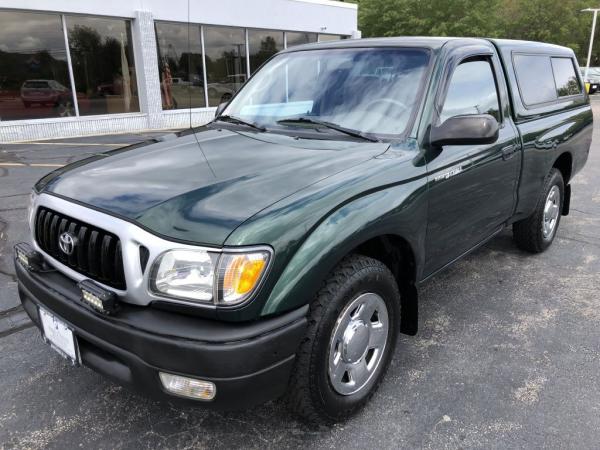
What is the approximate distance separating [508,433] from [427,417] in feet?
1.23

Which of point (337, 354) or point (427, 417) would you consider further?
point (427, 417)

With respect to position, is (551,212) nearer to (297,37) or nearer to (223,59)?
(223,59)

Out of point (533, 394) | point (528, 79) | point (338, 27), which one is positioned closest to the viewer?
point (533, 394)

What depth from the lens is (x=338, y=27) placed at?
1748 centimetres

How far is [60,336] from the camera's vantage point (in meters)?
2.25

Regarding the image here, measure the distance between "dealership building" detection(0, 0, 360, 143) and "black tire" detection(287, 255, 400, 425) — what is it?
1011cm

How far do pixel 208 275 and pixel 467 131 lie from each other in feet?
5.11

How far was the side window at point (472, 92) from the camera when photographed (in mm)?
2993

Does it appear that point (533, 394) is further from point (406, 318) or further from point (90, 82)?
point (90, 82)

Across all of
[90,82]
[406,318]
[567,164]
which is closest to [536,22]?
[90,82]

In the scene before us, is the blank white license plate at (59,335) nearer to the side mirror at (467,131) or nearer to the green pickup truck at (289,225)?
the green pickup truck at (289,225)

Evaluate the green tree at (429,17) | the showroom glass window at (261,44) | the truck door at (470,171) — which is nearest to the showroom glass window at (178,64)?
the showroom glass window at (261,44)

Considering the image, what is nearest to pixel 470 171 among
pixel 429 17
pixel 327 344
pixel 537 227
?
pixel 327 344

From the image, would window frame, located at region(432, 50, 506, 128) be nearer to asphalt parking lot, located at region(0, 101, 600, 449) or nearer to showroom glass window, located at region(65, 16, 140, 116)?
asphalt parking lot, located at region(0, 101, 600, 449)
